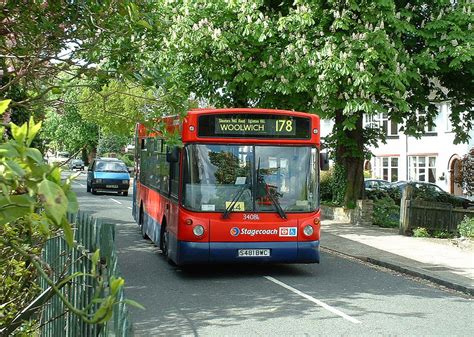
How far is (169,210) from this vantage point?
11609mm

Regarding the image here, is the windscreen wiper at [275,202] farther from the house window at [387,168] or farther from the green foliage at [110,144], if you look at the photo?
the green foliage at [110,144]

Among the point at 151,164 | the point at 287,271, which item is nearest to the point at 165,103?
the point at 287,271

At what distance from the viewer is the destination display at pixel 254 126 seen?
10.6 metres

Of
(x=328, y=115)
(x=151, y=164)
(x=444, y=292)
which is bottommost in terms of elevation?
(x=444, y=292)

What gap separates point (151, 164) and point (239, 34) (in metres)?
5.30

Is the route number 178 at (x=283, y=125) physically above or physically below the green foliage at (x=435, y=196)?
above

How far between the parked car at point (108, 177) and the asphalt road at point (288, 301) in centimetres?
2377

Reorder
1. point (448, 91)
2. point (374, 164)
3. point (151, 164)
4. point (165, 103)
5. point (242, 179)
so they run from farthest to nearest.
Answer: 1. point (374, 164)
2. point (448, 91)
3. point (151, 164)
4. point (242, 179)
5. point (165, 103)

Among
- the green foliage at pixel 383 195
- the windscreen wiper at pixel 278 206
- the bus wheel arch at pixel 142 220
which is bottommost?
the bus wheel arch at pixel 142 220

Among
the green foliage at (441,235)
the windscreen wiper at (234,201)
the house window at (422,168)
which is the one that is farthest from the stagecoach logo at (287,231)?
the house window at (422,168)

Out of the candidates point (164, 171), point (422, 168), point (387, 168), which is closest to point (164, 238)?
point (164, 171)

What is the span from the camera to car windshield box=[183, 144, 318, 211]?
10453 mm

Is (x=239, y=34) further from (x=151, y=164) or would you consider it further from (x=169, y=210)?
(x=169, y=210)

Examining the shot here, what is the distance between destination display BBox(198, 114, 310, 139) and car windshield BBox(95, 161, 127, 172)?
1060 inches
